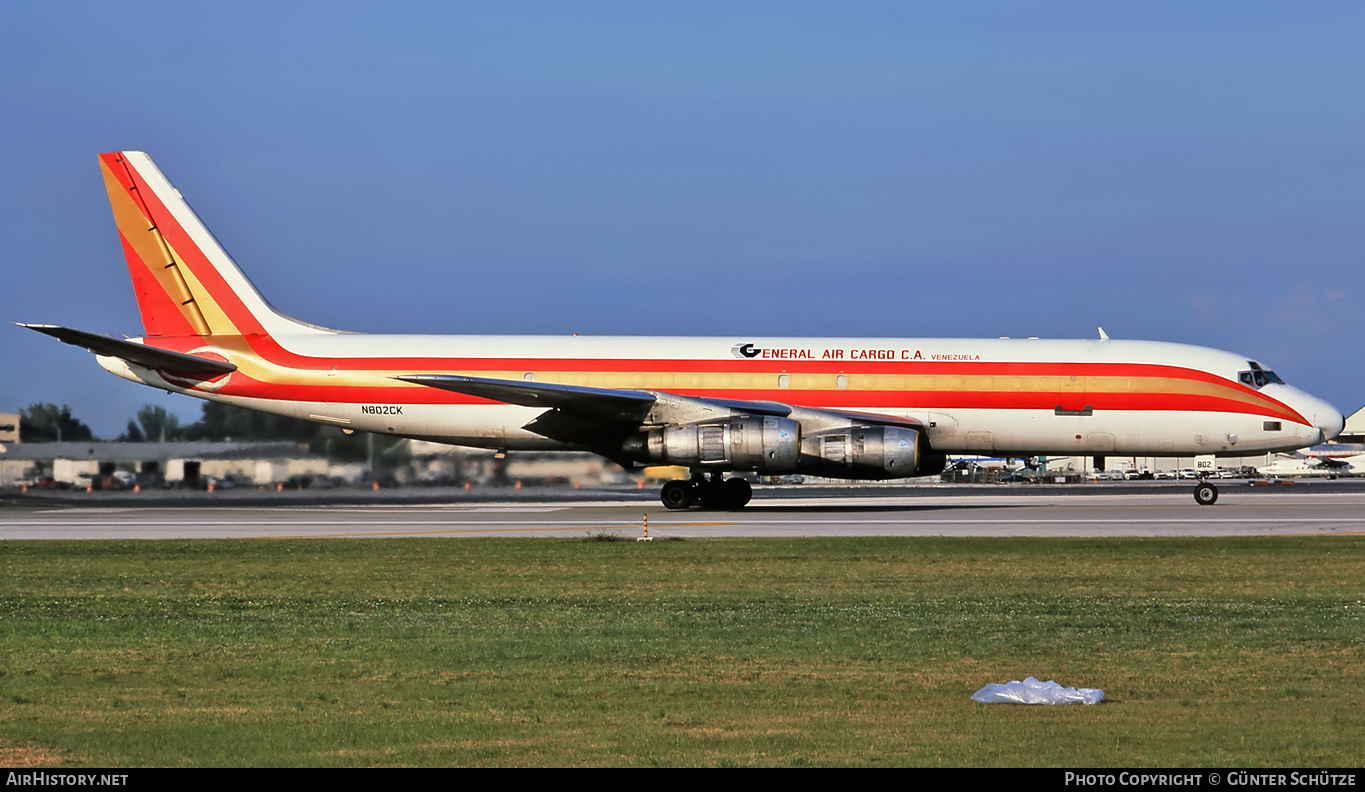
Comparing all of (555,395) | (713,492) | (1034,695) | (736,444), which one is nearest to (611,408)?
(555,395)

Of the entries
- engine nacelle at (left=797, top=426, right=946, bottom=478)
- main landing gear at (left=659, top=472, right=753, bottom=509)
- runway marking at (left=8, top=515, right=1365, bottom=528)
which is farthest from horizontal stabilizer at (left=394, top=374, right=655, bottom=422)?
engine nacelle at (left=797, top=426, right=946, bottom=478)

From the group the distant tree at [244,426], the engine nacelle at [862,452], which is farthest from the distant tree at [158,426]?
the engine nacelle at [862,452]

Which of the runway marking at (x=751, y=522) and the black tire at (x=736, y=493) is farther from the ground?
the black tire at (x=736, y=493)

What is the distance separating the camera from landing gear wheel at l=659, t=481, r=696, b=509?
31.8 metres

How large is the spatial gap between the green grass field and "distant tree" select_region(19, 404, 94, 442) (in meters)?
19.0

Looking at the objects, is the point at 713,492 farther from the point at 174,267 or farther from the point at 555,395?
the point at 174,267

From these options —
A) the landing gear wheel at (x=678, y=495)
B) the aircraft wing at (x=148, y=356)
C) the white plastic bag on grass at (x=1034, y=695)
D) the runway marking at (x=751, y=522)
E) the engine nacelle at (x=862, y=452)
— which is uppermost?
the aircraft wing at (x=148, y=356)

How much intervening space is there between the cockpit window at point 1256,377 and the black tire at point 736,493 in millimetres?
12221

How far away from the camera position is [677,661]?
10.3 metres

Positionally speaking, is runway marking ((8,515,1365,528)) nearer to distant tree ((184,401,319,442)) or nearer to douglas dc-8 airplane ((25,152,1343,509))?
douglas dc-8 airplane ((25,152,1343,509))

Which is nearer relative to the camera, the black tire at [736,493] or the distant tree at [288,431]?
the black tire at [736,493]

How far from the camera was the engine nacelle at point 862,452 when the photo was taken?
1144 inches

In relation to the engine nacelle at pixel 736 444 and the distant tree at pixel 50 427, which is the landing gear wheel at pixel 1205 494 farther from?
the distant tree at pixel 50 427

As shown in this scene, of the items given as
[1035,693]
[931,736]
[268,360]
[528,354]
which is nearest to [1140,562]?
[1035,693]
